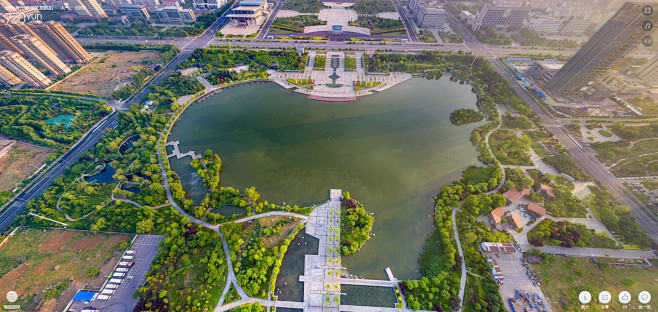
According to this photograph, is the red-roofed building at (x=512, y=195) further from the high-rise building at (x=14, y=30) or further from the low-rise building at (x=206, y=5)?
the low-rise building at (x=206, y=5)

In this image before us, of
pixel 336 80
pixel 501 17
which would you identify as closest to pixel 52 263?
pixel 336 80

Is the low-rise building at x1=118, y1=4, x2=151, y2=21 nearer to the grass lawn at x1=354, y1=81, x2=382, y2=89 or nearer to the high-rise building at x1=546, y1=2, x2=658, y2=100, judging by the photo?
the grass lawn at x1=354, y1=81, x2=382, y2=89

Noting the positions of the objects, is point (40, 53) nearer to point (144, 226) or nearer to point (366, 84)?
point (144, 226)

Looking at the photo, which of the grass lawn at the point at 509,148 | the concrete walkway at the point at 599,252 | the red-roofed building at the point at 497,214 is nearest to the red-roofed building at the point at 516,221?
the red-roofed building at the point at 497,214

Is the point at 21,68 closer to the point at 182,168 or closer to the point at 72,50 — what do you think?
the point at 72,50

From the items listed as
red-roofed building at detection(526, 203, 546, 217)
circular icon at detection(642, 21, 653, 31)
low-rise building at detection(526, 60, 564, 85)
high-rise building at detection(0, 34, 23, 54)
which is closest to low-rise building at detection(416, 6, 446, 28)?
low-rise building at detection(526, 60, 564, 85)

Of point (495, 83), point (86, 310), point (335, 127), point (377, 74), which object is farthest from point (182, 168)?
point (495, 83)
